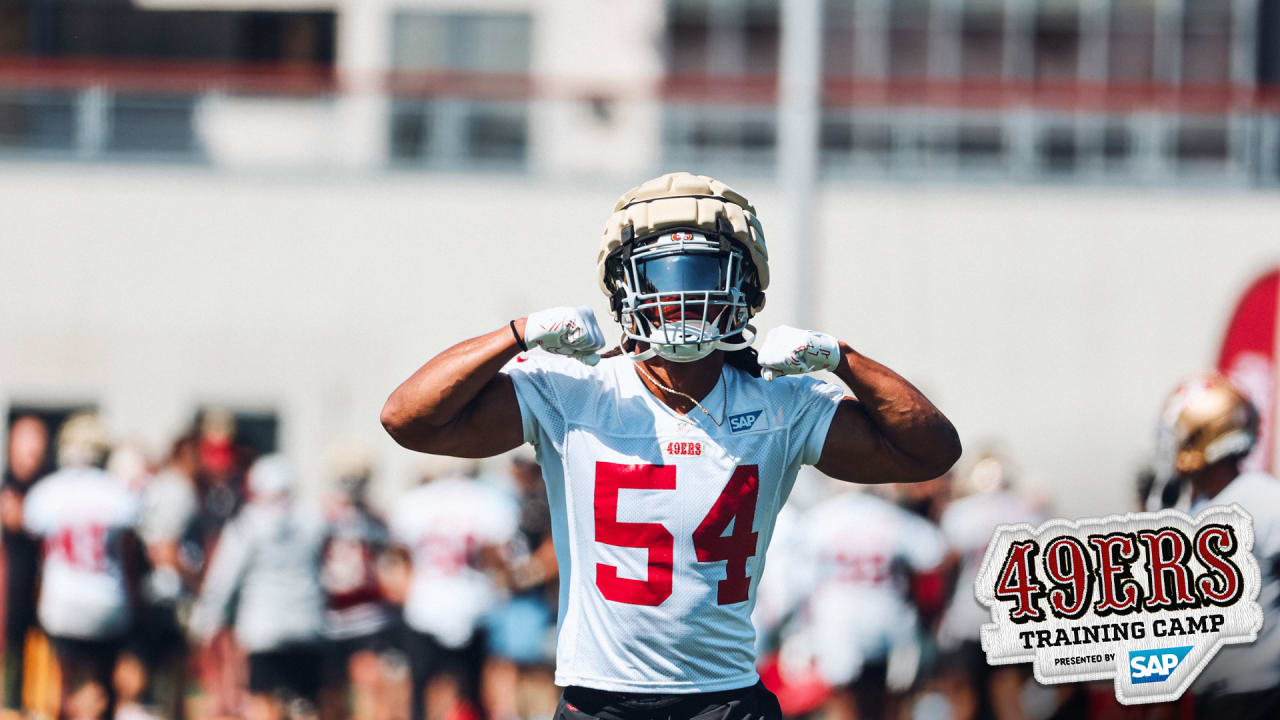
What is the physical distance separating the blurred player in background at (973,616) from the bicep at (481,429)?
2.82m

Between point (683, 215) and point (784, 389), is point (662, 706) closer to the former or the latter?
point (784, 389)

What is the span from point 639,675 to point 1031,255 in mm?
8007

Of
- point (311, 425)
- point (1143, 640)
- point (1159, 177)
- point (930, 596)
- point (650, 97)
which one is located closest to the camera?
point (1143, 640)

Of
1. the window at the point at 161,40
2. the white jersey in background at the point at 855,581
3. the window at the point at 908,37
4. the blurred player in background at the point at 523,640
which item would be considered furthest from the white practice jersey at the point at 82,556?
the window at the point at 908,37

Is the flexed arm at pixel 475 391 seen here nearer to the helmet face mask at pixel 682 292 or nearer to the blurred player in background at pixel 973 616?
the helmet face mask at pixel 682 292

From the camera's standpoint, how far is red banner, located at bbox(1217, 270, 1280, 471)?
927 centimetres

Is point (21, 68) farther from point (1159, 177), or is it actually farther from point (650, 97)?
point (1159, 177)

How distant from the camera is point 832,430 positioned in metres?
2.95

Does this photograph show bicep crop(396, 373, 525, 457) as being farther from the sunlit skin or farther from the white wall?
the white wall

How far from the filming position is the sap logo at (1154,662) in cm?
373

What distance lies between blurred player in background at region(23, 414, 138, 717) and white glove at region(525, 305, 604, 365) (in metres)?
4.53

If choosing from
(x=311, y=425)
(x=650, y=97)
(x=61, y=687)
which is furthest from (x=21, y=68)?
(x=61, y=687)

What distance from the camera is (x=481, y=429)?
2.87 metres

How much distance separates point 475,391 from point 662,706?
0.73 m
